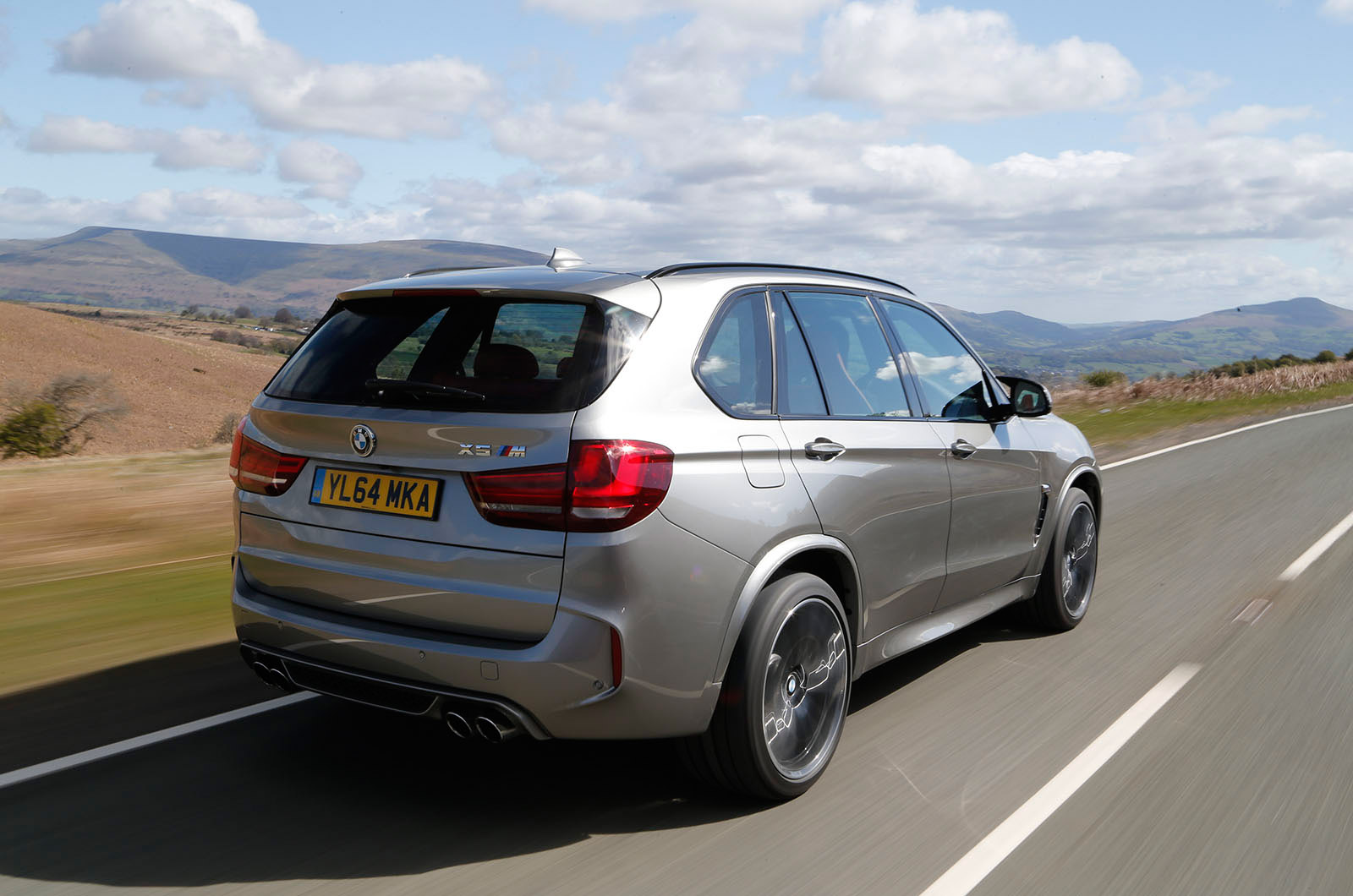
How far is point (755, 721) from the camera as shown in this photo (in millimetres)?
3695

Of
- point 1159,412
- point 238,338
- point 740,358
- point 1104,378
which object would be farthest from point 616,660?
point 238,338

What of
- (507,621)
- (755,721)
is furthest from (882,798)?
(507,621)

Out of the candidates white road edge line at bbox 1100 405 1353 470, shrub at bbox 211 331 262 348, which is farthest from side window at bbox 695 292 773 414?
shrub at bbox 211 331 262 348

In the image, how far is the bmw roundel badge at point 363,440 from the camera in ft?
11.8

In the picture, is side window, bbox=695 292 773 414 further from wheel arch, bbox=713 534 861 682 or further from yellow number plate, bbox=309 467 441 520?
yellow number plate, bbox=309 467 441 520

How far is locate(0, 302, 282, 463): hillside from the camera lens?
3200 cm

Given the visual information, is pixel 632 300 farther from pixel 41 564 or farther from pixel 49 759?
pixel 41 564

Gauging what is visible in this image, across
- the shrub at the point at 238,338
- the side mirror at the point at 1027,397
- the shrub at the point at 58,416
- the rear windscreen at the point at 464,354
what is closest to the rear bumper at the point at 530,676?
the rear windscreen at the point at 464,354

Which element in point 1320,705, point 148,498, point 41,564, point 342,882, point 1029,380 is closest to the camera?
point 342,882

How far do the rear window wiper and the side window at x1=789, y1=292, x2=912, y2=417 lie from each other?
1.39 meters

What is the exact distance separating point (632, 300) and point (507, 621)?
1071 mm

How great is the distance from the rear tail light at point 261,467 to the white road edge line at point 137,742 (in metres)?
1.07

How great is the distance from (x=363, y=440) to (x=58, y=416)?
11859 mm

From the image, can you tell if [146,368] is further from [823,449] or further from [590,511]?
[590,511]
